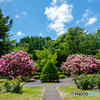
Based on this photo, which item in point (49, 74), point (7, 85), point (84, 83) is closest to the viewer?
point (7, 85)

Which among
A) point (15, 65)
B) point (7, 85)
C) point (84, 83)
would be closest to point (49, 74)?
point (15, 65)

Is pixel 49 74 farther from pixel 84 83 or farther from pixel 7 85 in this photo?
pixel 7 85

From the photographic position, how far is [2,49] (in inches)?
1196

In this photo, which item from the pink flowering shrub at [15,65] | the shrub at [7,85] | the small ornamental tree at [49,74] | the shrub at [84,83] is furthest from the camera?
the pink flowering shrub at [15,65]

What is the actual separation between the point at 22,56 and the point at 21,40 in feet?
138

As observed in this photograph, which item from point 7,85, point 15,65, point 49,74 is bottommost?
point 7,85

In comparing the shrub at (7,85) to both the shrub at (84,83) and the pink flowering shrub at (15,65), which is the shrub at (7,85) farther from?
the pink flowering shrub at (15,65)

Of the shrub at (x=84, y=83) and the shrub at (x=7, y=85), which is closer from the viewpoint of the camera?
the shrub at (x=7, y=85)

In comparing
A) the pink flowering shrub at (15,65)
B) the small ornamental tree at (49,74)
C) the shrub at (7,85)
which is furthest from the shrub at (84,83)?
the pink flowering shrub at (15,65)

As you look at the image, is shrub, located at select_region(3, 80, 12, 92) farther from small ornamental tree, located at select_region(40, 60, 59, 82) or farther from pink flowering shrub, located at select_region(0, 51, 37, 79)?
pink flowering shrub, located at select_region(0, 51, 37, 79)

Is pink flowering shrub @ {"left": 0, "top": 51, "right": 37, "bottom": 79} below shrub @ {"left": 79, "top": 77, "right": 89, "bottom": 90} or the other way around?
the other way around

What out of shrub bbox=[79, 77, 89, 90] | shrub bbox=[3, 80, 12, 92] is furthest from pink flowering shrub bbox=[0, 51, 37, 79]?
shrub bbox=[79, 77, 89, 90]

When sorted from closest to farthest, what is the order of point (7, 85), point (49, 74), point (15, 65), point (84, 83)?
point (7, 85) < point (84, 83) < point (49, 74) < point (15, 65)

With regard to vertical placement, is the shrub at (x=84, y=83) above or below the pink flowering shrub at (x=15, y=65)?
below
